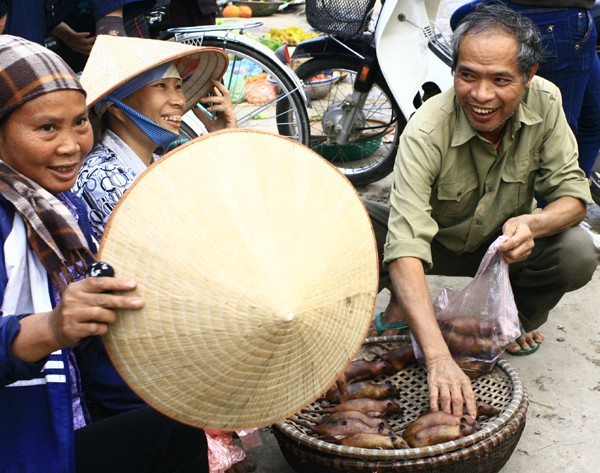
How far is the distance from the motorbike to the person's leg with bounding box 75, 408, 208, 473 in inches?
122

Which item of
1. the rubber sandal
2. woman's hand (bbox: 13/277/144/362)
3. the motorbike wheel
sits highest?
woman's hand (bbox: 13/277/144/362)

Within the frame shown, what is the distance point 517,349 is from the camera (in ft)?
11.0

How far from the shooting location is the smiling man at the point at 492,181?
2758 mm

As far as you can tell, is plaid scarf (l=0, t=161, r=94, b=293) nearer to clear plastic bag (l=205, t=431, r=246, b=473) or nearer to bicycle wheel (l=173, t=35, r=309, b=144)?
clear plastic bag (l=205, t=431, r=246, b=473)

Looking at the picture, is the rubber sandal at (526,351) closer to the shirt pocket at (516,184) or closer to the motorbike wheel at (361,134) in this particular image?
the shirt pocket at (516,184)

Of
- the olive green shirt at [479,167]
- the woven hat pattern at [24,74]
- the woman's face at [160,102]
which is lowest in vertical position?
the olive green shirt at [479,167]

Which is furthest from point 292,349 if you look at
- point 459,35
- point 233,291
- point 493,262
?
point 459,35

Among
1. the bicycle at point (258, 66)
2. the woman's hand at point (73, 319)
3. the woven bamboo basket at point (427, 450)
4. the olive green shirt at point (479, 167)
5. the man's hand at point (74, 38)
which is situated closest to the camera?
the woman's hand at point (73, 319)

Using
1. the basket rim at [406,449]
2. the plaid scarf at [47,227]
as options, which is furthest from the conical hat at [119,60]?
the basket rim at [406,449]

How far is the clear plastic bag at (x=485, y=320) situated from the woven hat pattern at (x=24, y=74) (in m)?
1.58

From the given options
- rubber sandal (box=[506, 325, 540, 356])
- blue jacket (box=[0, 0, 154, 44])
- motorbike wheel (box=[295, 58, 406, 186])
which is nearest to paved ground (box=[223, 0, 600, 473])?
rubber sandal (box=[506, 325, 540, 356])

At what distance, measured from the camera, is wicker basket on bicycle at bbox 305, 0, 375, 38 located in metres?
4.62

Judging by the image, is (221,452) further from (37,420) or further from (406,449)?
(37,420)

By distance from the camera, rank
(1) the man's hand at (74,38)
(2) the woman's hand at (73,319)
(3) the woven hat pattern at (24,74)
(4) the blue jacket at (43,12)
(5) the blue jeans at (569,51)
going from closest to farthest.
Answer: (2) the woman's hand at (73,319), (3) the woven hat pattern at (24,74), (4) the blue jacket at (43,12), (5) the blue jeans at (569,51), (1) the man's hand at (74,38)
